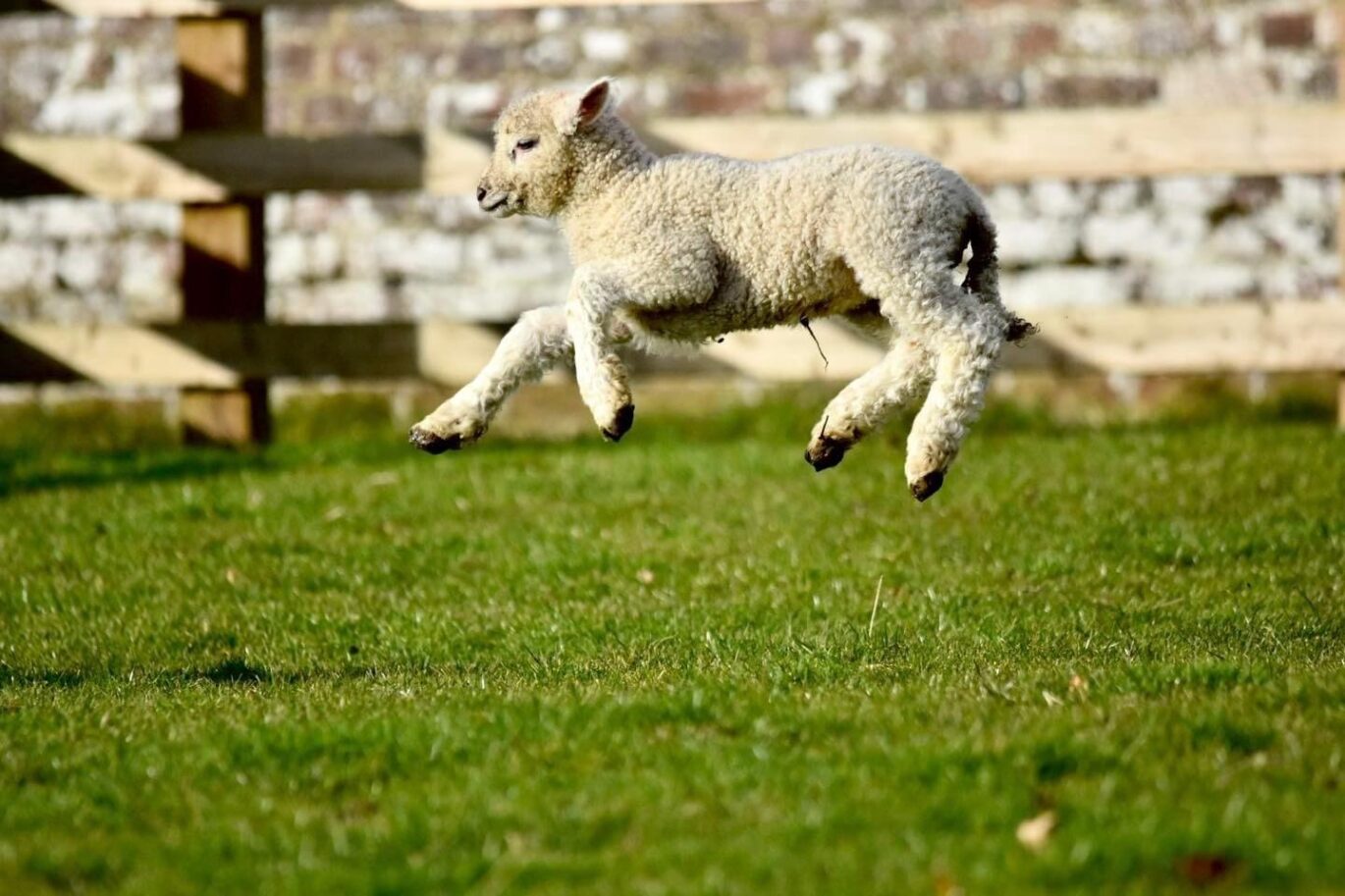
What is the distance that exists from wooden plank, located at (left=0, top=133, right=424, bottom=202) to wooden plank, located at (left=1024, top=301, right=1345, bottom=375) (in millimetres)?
2760

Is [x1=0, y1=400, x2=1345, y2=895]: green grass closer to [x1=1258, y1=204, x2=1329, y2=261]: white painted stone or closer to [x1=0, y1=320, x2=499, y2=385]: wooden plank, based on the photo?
[x1=0, y1=320, x2=499, y2=385]: wooden plank

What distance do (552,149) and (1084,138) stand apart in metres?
3.92

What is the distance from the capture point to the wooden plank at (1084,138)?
25.8 feet

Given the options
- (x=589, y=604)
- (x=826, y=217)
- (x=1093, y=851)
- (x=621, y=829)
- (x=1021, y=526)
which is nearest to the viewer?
(x=1093, y=851)

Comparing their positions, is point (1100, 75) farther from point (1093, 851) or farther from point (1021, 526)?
point (1093, 851)

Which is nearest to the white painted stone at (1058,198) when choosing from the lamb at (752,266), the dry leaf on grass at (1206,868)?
the lamb at (752,266)

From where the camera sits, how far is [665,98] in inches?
387

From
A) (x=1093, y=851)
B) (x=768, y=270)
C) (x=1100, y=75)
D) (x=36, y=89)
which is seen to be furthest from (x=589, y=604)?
(x=36, y=89)

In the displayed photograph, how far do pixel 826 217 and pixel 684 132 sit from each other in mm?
3611

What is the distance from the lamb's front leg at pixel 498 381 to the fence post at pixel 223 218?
419 centimetres

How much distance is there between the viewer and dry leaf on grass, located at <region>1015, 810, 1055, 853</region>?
3.11 metres

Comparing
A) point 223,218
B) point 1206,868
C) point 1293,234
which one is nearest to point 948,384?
point 1206,868

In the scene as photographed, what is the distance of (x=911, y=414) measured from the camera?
854cm

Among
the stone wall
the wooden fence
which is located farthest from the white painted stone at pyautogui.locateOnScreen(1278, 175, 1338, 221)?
the wooden fence
